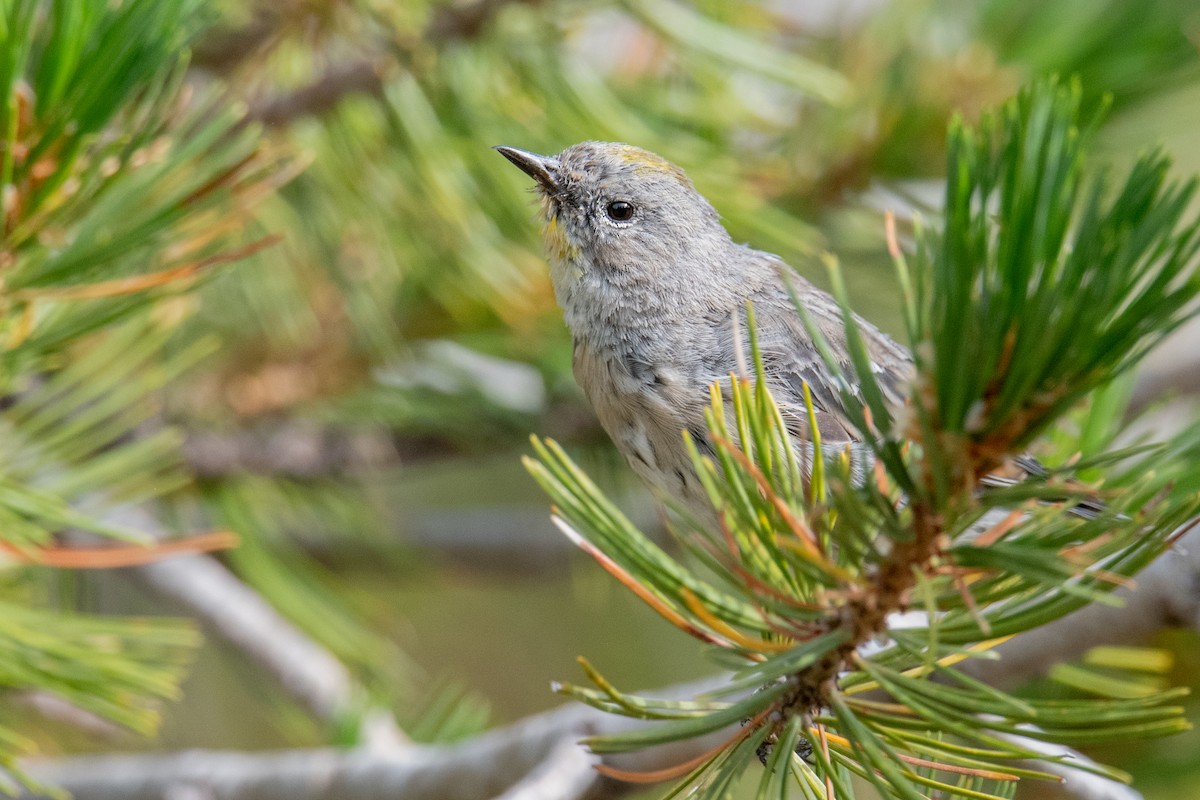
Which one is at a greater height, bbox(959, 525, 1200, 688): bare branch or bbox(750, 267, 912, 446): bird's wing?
bbox(750, 267, 912, 446): bird's wing

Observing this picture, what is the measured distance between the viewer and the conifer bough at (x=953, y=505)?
29.5 inches

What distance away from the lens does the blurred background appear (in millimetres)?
2051

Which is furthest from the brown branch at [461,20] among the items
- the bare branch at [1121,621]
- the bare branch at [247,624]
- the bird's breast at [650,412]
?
the bare branch at [1121,621]

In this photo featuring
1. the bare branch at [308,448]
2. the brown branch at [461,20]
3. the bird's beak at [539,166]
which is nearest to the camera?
the bird's beak at [539,166]

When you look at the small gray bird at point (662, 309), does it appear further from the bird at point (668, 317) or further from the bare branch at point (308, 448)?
the bare branch at point (308, 448)

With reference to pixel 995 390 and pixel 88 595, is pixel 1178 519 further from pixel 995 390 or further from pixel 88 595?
pixel 88 595

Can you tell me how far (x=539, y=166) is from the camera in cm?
183

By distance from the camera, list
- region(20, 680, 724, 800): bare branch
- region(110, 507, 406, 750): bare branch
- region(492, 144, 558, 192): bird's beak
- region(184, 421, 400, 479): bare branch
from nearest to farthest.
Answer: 1. region(20, 680, 724, 800): bare branch
2. region(492, 144, 558, 192): bird's beak
3. region(110, 507, 406, 750): bare branch
4. region(184, 421, 400, 479): bare branch

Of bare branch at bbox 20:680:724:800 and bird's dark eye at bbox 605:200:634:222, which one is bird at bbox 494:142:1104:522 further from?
bare branch at bbox 20:680:724:800

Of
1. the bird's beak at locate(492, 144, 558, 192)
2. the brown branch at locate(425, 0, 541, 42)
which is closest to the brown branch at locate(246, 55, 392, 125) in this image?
the brown branch at locate(425, 0, 541, 42)

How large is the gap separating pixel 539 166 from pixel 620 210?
6.1 inches

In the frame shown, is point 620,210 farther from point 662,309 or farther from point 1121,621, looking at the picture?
point 1121,621

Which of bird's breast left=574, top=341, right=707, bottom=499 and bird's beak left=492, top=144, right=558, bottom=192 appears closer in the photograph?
bird's breast left=574, top=341, right=707, bottom=499

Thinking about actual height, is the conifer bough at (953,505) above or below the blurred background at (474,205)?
below
